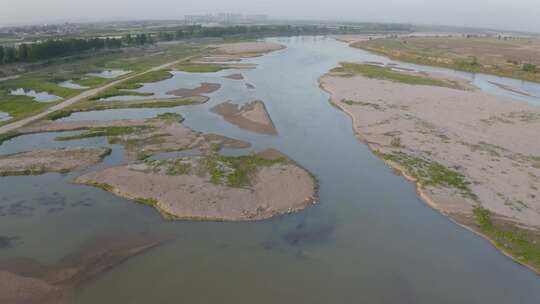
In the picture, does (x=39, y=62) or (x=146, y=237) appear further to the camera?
(x=39, y=62)

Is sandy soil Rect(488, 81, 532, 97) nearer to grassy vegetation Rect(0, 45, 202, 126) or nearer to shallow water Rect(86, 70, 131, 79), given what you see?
grassy vegetation Rect(0, 45, 202, 126)

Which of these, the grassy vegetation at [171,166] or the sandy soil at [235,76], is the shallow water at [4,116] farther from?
the sandy soil at [235,76]

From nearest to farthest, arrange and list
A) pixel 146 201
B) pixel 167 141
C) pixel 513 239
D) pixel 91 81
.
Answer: pixel 513 239
pixel 146 201
pixel 167 141
pixel 91 81

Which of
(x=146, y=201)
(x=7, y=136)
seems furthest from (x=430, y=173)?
(x=7, y=136)

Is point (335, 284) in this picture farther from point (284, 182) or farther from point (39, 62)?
point (39, 62)

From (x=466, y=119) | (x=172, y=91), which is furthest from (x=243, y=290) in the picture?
(x=172, y=91)

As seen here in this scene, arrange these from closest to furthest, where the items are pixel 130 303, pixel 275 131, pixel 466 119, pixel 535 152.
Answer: pixel 130 303 → pixel 535 152 → pixel 275 131 → pixel 466 119

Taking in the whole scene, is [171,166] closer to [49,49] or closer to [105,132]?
[105,132]

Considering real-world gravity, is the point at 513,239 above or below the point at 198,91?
below
